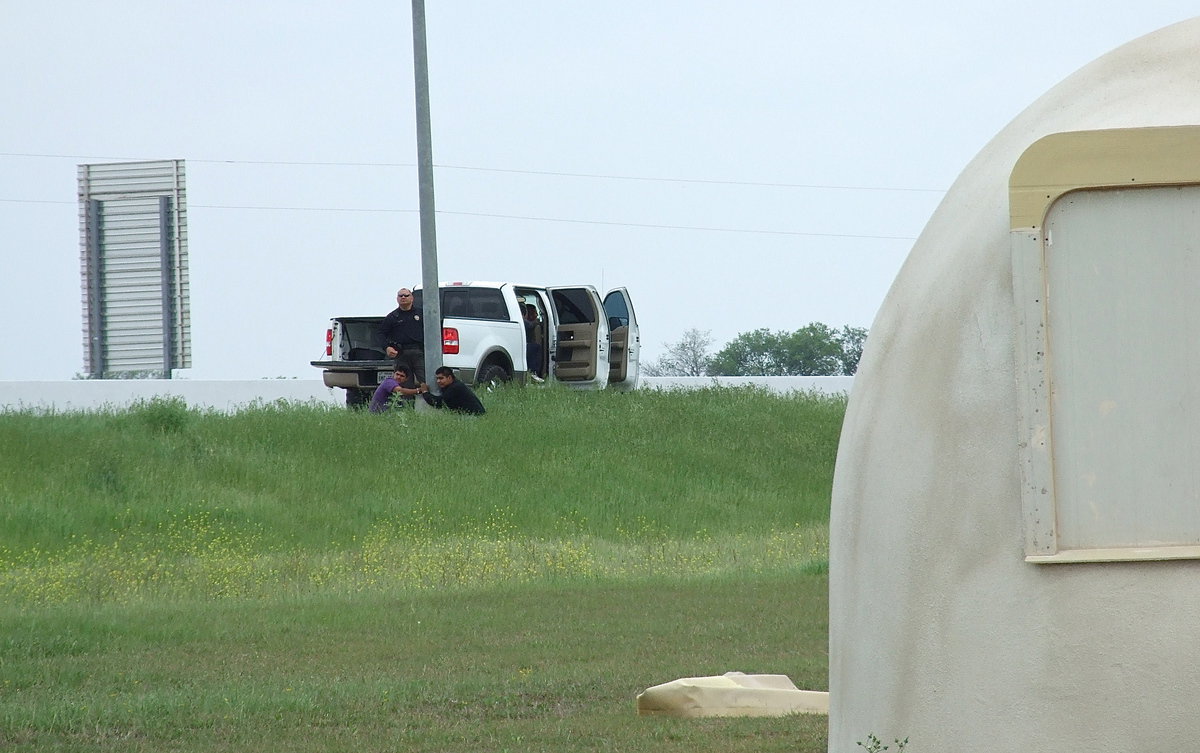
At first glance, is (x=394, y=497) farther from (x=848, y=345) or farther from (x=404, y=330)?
(x=848, y=345)

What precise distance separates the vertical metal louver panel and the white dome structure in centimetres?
2850

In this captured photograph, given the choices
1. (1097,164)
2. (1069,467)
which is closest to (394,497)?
(1069,467)

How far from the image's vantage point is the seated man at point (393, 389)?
19.8 metres

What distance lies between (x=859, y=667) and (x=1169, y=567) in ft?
3.95

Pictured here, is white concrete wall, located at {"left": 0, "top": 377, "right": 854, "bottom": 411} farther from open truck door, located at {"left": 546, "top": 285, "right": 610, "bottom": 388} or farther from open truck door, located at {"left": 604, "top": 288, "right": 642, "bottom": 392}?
open truck door, located at {"left": 546, "top": 285, "right": 610, "bottom": 388}

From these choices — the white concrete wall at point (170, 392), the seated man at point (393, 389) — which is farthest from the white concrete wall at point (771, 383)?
the seated man at point (393, 389)

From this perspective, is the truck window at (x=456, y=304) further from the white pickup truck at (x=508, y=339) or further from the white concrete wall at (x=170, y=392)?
the white concrete wall at (x=170, y=392)

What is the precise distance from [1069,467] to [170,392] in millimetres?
23205

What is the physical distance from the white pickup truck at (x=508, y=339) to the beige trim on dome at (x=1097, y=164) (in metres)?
16.6

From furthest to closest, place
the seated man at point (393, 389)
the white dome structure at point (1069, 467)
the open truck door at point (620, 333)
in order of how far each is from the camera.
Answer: the open truck door at point (620, 333), the seated man at point (393, 389), the white dome structure at point (1069, 467)

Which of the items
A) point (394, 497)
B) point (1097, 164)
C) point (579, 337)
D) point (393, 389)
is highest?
point (579, 337)

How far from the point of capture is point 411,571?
47.4ft

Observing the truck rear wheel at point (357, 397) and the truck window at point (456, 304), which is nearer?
the truck rear wheel at point (357, 397)

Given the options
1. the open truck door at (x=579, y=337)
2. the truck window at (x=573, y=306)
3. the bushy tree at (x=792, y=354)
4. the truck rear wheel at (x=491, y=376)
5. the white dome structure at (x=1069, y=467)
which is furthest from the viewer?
the bushy tree at (x=792, y=354)
